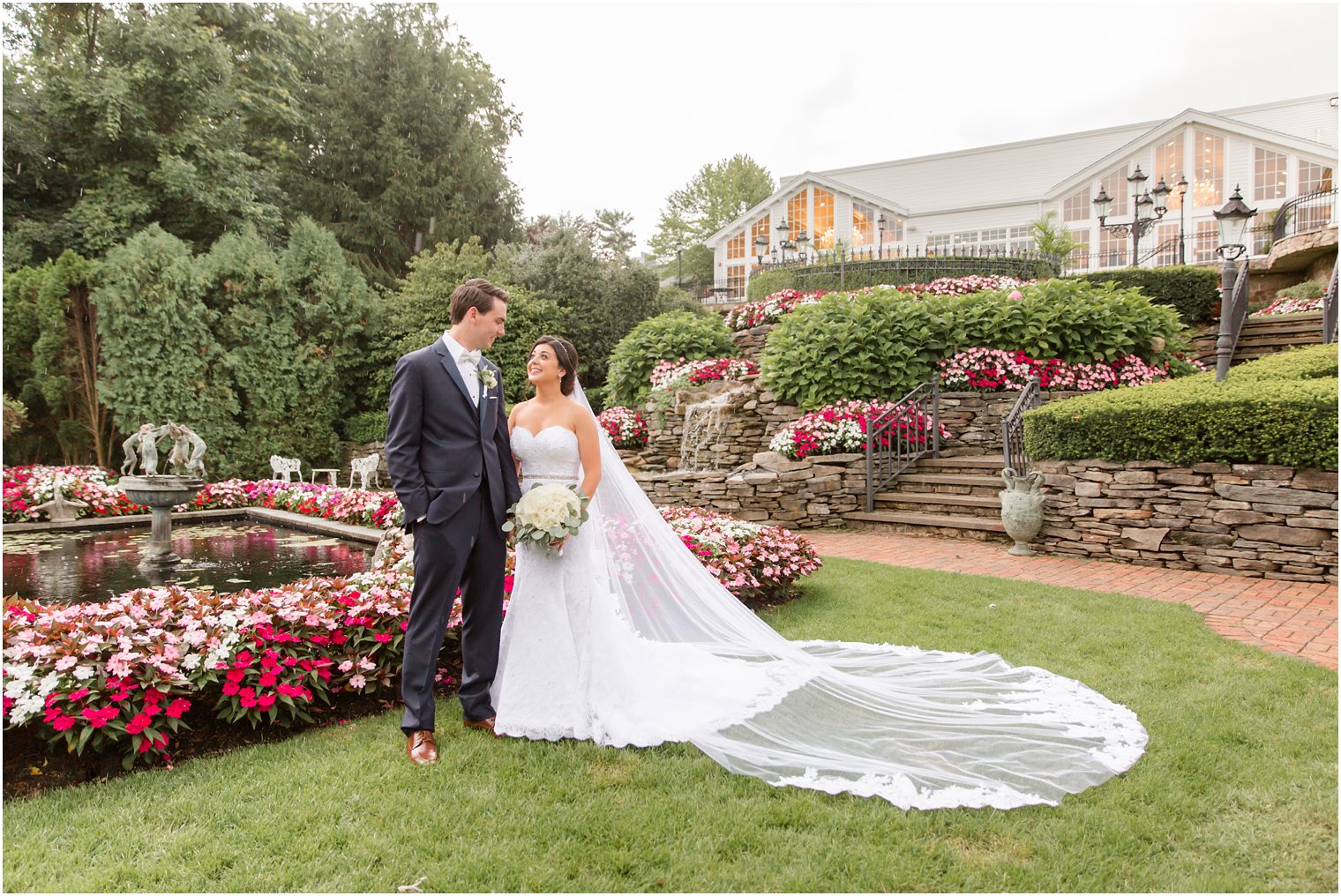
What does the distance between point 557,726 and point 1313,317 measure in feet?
51.8

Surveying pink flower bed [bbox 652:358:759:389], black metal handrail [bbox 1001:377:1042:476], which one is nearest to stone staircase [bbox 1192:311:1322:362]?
black metal handrail [bbox 1001:377:1042:476]

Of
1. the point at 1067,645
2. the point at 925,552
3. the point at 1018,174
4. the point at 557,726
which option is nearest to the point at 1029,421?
the point at 925,552

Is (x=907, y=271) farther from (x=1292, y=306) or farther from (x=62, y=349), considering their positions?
(x=62, y=349)

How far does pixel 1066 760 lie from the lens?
10.2ft

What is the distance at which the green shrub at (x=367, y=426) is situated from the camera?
692 inches

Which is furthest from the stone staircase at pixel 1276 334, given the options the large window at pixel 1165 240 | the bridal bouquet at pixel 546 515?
the bridal bouquet at pixel 546 515

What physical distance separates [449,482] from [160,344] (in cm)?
1477

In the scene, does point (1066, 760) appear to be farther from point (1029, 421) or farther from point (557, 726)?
point (1029, 421)

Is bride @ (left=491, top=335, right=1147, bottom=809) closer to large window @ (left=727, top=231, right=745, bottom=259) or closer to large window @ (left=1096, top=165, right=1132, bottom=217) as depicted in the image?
large window @ (left=1096, top=165, right=1132, bottom=217)

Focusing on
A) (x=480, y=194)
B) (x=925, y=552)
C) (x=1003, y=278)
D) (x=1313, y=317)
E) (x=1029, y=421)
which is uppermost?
(x=480, y=194)

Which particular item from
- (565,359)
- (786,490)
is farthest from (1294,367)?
(565,359)

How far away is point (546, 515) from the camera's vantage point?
346 centimetres

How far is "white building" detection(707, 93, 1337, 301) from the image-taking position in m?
A: 24.9

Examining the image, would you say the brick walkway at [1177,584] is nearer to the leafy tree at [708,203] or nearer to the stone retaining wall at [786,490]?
the stone retaining wall at [786,490]
